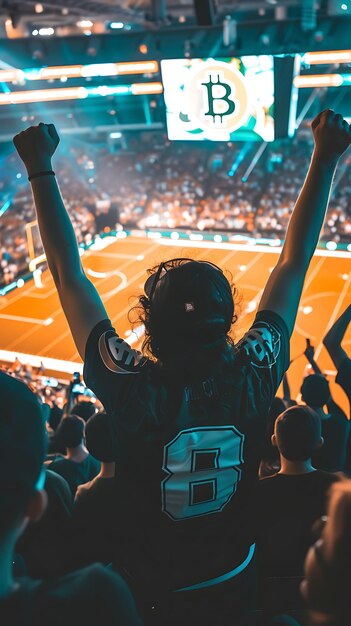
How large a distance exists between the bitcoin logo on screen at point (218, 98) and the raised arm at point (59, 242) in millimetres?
5797

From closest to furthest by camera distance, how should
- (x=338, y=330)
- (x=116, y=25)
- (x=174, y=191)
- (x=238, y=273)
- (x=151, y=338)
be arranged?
(x=151, y=338)
(x=338, y=330)
(x=238, y=273)
(x=116, y=25)
(x=174, y=191)

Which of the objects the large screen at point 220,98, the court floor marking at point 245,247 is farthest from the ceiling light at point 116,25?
the large screen at point 220,98

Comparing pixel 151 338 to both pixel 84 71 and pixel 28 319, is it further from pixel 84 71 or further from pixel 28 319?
pixel 28 319

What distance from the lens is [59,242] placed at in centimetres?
220

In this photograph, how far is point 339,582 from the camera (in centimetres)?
110

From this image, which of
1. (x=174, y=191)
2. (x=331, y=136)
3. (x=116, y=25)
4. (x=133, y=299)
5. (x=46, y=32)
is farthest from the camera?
(x=174, y=191)

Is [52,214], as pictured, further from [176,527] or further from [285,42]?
[285,42]

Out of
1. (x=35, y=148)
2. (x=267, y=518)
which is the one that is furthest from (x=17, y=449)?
(x=267, y=518)

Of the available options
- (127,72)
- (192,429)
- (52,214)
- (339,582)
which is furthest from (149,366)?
(127,72)

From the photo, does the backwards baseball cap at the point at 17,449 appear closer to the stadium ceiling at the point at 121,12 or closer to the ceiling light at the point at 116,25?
the stadium ceiling at the point at 121,12

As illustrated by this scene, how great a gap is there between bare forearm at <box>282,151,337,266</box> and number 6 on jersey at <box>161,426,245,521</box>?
0.79 metres

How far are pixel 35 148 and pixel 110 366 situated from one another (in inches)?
38.8

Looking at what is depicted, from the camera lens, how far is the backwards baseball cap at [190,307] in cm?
188

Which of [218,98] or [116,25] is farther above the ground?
[116,25]
